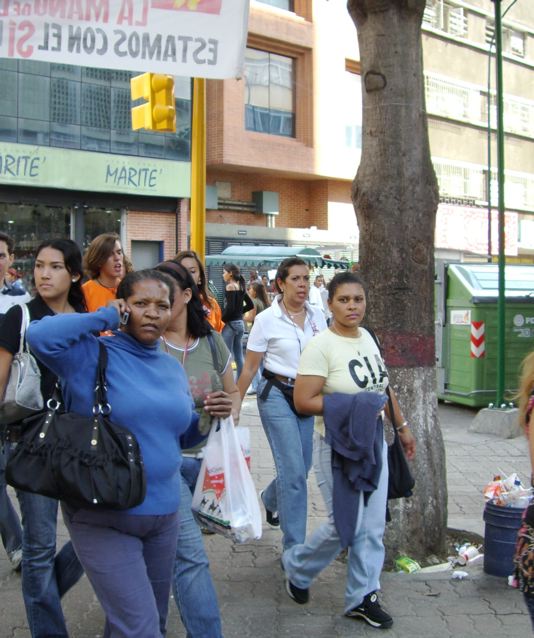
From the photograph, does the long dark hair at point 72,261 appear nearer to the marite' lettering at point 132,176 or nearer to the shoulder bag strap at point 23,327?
the shoulder bag strap at point 23,327

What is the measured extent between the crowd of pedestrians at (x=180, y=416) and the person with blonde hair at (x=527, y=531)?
2 cm

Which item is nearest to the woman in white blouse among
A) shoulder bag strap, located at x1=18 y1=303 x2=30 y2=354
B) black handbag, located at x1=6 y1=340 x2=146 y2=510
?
shoulder bag strap, located at x1=18 y1=303 x2=30 y2=354

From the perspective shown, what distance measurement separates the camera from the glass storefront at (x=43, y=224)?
77.1 ft

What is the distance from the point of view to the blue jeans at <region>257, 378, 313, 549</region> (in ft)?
15.8

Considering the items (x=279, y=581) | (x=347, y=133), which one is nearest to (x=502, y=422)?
(x=279, y=581)

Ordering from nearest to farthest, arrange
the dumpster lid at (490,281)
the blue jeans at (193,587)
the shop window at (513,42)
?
the blue jeans at (193,587) → the dumpster lid at (490,281) → the shop window at (513,42)

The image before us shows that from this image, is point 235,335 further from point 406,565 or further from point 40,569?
point 40,569

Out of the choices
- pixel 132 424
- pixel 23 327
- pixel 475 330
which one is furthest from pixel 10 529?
pixel 475 330

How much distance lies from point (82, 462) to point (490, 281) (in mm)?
9467

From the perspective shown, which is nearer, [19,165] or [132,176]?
[19,165]

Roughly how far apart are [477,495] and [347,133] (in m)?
27.4

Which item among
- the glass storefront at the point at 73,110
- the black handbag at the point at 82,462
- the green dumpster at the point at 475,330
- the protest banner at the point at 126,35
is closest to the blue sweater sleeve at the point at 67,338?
the black handbag at the point at 82,462

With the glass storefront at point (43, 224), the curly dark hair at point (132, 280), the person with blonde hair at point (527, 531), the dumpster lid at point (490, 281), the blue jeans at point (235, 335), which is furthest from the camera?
the glass storefront at point (43, 224)

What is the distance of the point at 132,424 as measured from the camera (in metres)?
2.92
